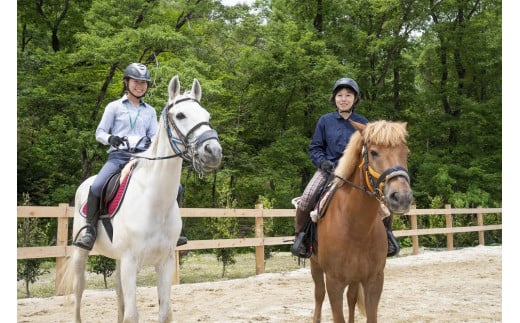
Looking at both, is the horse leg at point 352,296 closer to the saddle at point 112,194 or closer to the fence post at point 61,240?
the saddle at point 112,194

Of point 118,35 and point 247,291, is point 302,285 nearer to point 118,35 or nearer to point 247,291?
point 247,291

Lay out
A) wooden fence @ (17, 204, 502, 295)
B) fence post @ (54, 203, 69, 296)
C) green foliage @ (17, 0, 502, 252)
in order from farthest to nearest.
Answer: green foliage @ (17, 0, 502, 252)
fence post @ (54, 203, 69, 296)
wooden fence @ (17, 204, 502, 295)

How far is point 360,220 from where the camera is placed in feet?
13.5

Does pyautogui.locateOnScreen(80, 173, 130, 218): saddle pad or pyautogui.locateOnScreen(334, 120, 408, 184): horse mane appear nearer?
pyautogui.locateOnScreen(334, 120, 408, 184): horse mane

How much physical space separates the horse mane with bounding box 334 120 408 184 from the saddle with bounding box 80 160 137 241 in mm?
1905

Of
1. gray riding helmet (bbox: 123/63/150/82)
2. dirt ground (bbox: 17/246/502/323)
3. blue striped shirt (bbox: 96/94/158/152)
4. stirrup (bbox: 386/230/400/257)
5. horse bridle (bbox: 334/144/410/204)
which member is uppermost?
gray riding helmet (bbox: 123/63/150/82)

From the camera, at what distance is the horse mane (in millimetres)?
3635

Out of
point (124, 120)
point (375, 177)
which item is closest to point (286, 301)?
point (124, 120)

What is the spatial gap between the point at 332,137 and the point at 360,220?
1202 mm

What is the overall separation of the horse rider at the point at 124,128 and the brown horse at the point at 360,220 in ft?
5.16

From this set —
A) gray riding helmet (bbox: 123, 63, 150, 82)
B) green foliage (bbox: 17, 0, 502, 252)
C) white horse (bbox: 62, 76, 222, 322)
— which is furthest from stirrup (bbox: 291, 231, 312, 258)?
green foliage (bbox: 17, 0, 502, 252)

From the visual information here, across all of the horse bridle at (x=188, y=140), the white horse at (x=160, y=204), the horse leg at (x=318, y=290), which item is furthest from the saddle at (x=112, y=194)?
the horse leg at (x=318, y=290)

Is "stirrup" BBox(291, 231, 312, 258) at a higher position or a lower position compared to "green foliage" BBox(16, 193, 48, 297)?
higher

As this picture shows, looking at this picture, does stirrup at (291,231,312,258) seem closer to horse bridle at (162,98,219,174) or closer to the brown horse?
the brown horse
